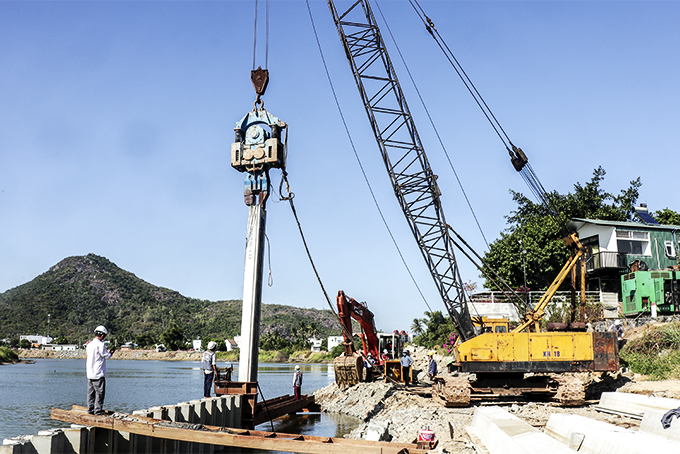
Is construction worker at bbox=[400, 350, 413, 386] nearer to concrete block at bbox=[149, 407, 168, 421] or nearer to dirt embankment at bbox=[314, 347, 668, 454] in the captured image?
dirt embankment at bbox=[314, 347, 668, 454]

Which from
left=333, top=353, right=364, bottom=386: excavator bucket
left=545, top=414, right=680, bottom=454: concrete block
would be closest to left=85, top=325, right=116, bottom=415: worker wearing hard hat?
left=545, top=414, right=680, bottom=454: concrete block

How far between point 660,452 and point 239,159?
39.2 feet

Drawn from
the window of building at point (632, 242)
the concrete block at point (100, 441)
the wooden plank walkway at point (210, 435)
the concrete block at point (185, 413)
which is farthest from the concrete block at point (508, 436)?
the window of building at point (632, 242)

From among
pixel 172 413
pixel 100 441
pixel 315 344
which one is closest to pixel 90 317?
pixel 315 344

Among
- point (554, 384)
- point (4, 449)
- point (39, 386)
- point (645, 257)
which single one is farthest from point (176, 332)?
point (4, 449)

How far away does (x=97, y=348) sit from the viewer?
9.33 meters

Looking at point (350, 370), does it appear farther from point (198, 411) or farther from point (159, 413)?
point (159, 413)

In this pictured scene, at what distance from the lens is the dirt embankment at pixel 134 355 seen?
133 m

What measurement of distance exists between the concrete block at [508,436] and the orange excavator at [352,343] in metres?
12.5

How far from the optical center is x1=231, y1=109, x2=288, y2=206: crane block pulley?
49.5ft

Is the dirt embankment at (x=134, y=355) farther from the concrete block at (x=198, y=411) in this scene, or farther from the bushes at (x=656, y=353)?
the concrete block at (x=198, y=411)

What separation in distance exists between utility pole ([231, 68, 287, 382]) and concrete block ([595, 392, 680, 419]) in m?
9.36

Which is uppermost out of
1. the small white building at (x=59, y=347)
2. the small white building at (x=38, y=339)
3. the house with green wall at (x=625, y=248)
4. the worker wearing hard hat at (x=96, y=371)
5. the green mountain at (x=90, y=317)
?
the house with green wall at (x=625, y=248)

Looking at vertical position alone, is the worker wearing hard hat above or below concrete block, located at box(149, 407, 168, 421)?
above
